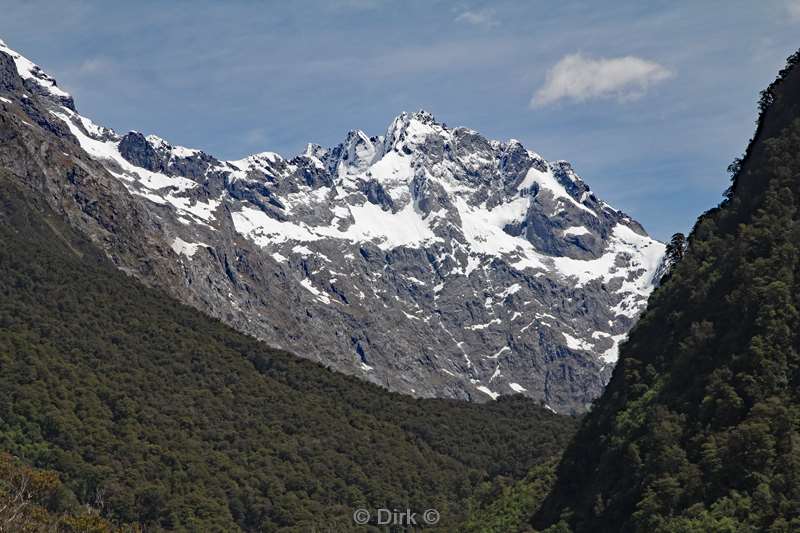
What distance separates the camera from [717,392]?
114000 mm

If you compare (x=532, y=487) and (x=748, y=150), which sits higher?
(x=748, y=150)

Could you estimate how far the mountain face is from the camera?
103312mm

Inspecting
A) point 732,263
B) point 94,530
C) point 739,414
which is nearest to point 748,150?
point 732,263

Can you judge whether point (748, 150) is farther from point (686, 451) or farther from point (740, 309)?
point (686, 451)

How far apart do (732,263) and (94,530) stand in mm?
77389

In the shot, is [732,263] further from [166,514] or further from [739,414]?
[166,514]

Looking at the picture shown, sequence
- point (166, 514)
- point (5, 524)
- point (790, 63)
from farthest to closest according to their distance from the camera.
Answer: point (166, 514), point (790, 63), point (5, 524)

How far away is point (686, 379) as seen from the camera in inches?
4825

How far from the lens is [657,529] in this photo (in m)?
106

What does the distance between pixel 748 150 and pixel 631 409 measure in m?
55.0

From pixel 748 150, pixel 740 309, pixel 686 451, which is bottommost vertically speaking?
pixel 686 451

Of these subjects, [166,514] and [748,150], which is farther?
[166,514]

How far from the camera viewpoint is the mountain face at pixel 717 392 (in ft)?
339

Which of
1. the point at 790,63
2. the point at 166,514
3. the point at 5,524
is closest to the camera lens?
the point at 5,524
